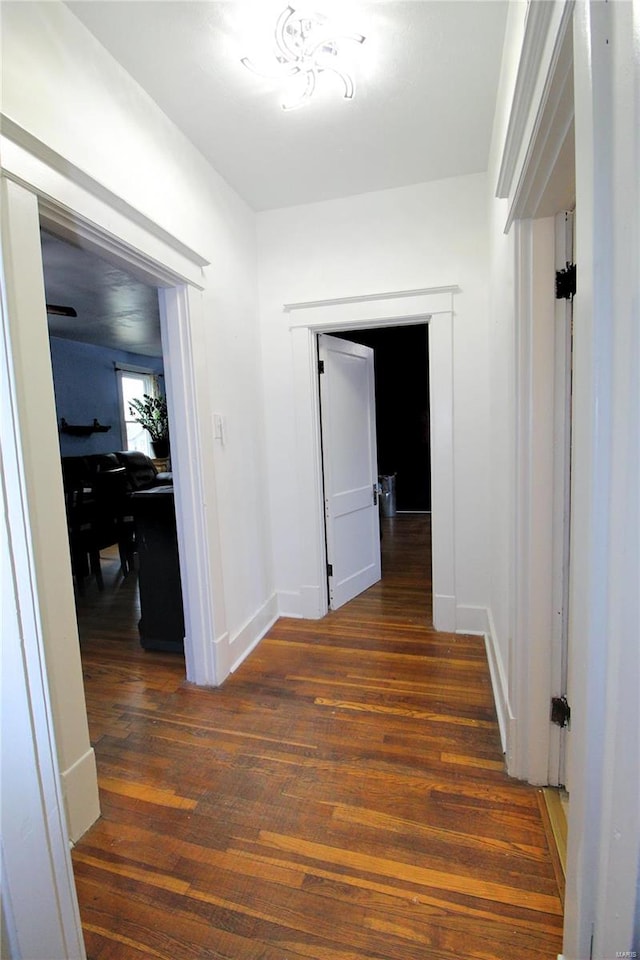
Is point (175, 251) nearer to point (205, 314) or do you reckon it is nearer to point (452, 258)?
point (205, 314)

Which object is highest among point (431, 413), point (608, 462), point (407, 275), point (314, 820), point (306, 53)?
point (306, 53)

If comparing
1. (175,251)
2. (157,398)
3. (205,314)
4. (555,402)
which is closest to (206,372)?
(205,314)

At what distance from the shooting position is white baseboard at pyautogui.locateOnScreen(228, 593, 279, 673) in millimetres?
2445

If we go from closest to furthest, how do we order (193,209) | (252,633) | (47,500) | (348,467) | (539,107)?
(539,107) < (47,500) < (193,209) < (252,633) < (348,467)

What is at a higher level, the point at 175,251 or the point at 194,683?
the point at 175,251

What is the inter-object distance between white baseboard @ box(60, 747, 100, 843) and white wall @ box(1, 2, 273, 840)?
1.9 inches

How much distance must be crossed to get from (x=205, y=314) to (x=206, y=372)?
1.06 feet

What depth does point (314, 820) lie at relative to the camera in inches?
57.1

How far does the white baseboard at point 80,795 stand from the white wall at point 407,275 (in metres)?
1.81

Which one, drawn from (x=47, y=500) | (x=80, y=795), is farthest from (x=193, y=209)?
(x=80, y=795)

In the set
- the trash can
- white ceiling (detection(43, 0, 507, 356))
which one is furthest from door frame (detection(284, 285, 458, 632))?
the trash can

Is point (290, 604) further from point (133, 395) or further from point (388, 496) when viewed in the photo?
point (133, 395)

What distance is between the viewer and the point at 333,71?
65.7 inches

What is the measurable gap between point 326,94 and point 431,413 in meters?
1.68
